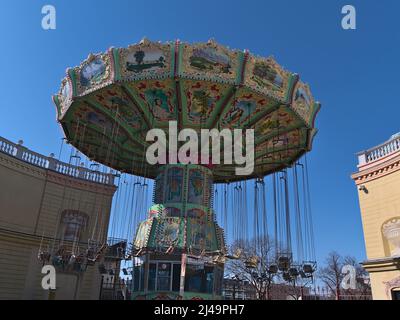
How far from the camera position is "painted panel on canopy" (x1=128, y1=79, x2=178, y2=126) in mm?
13812

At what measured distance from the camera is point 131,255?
591 inches

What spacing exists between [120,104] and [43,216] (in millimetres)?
9161

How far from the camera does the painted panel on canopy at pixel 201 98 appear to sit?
1370cm

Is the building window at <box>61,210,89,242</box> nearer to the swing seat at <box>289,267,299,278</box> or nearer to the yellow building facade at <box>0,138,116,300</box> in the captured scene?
the yellow building facade at <box>0,138,116,300</box>

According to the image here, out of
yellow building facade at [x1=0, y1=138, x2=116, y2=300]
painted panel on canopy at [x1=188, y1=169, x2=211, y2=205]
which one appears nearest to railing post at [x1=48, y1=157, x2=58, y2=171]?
yellow building facade at [x1=0, y1=138, x2=116, y2=300]

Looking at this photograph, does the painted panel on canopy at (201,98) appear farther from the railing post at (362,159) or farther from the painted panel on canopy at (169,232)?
the railing post at (362,159)

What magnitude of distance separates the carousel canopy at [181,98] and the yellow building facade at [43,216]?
12.9 feet

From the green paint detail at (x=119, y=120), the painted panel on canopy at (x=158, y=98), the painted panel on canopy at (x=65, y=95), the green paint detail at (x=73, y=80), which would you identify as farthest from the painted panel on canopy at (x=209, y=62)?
the painted panel on canopy at (x=65, y=95)

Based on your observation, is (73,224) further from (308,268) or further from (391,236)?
(391,236)

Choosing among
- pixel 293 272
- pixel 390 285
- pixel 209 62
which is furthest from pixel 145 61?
pixel 390 285

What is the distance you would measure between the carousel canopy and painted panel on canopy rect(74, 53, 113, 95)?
0.04m

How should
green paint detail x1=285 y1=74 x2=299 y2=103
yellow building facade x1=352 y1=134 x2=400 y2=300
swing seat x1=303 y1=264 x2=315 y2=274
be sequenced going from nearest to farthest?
swing seat x1=303 y1=264 x2=315 y2=274, green paint detail x1=285 y1=74 x2=299 y2=103, yellow building facade x1=352 y1=134 x2=400 y2=300

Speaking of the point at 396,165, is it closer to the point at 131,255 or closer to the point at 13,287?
the point at 131,255
